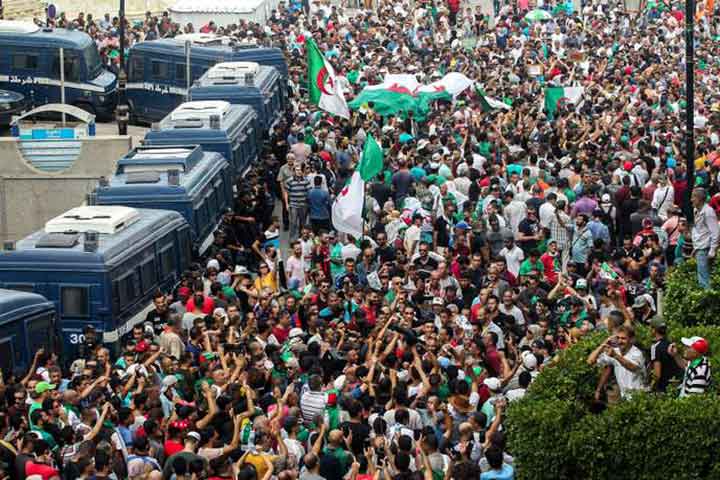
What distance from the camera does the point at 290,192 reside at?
29.6 metres

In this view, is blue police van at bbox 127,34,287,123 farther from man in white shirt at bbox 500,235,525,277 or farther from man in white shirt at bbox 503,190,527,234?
man in white shirt at bbox 500,235,525,277

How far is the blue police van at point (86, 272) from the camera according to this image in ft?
73.9

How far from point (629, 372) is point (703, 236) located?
5.17 m

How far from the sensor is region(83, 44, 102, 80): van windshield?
1640 inches

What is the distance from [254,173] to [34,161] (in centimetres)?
547

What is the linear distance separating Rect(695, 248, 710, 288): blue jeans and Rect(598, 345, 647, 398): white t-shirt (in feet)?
11.9

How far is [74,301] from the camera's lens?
22.6m

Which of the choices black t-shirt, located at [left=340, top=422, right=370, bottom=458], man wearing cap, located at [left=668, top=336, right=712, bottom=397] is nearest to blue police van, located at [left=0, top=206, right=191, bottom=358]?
black t-shirt, located at [left=340, top=422, right=370, bottom=458]

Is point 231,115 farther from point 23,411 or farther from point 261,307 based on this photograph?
point 23,411

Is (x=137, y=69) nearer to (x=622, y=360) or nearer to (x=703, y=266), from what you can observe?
(x=703, y=266)

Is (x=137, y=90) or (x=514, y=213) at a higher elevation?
(x=514, y=213)

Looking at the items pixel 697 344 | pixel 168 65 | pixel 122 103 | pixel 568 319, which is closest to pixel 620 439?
pixel 697 344

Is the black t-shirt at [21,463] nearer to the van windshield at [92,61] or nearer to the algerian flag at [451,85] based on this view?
the algerian flag at [451,85]

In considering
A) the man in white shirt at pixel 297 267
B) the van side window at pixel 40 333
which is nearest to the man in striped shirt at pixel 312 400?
the van side window at pixel 40 333
